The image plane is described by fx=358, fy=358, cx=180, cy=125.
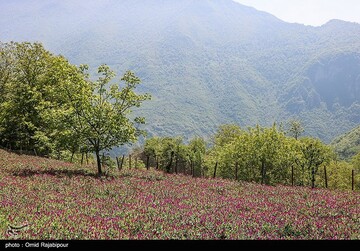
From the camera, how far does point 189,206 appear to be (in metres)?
16.6

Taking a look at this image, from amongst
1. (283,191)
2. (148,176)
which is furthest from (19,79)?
(283,191)

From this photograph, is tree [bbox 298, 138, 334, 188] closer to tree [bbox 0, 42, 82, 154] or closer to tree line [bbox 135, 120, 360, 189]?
tree line [bbox 135, 120, 360, 189]

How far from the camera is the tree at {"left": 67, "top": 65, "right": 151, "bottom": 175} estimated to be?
2775 cm

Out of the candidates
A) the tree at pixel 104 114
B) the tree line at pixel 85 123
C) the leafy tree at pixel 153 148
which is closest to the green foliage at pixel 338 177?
the tree line at pixel 85 123

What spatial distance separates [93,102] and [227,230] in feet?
65.2

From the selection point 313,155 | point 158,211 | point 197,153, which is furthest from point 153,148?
point 158,211

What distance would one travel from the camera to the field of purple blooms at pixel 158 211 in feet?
36.4

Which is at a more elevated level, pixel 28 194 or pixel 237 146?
pixel 237 146

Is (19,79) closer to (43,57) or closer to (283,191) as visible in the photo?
(43,57)

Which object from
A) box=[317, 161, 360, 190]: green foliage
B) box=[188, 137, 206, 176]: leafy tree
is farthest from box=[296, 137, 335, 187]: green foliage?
box=[188, 137, 206, 176]: leafy tree

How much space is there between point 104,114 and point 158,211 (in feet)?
48.6

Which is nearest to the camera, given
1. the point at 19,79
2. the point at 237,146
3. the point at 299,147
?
the point at 19,79
